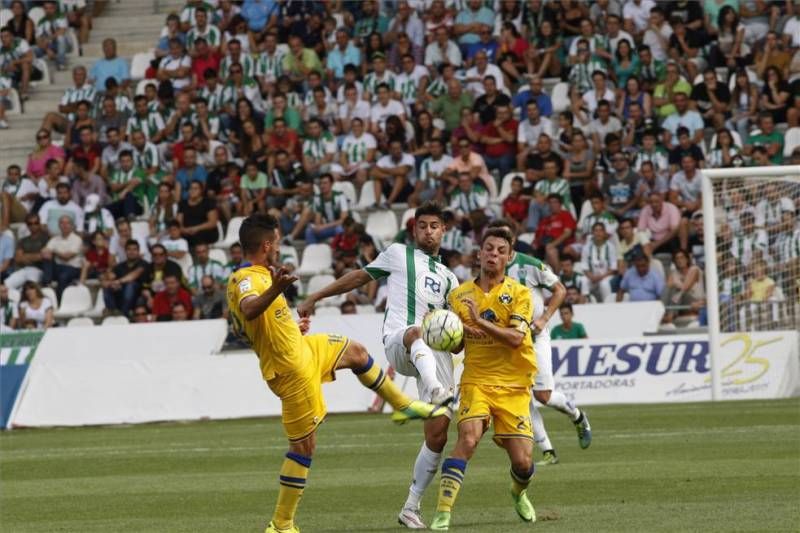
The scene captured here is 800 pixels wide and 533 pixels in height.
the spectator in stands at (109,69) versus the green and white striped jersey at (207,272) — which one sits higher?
the spectator in stands at (109,69)

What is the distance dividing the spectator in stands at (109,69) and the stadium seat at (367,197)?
24.0ft

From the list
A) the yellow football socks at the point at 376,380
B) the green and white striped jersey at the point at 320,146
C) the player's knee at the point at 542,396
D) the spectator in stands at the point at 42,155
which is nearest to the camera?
the yellow football socks at the point at 376,380

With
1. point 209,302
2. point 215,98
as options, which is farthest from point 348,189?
point 215,98

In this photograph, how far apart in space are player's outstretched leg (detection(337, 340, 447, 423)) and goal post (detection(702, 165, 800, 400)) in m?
11.5

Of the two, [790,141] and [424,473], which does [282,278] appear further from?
[790,141]

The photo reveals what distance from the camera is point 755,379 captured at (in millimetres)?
22234

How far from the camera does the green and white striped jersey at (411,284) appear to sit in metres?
11.0

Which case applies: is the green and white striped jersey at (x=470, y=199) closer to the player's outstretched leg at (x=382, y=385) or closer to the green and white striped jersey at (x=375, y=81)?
the green and white striped jersey at (x=375, y=81)

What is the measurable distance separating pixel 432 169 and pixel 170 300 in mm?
5151

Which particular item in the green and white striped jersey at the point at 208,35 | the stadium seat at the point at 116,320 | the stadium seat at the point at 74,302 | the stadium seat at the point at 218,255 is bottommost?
the stadium seat at the point at 116,320

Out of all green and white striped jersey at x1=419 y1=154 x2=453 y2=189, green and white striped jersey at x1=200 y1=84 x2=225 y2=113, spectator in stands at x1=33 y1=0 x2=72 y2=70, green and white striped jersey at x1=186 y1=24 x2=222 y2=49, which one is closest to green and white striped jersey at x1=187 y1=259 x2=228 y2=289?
green and white striped jersey at x1=419 y1=154 x2=453 y2=189

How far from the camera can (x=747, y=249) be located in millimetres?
22062

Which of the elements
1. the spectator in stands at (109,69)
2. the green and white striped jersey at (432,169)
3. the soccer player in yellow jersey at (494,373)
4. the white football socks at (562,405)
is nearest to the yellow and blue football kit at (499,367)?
the soccer player in yellow jersey at (494,373)

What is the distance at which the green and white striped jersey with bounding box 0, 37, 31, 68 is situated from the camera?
112ft
